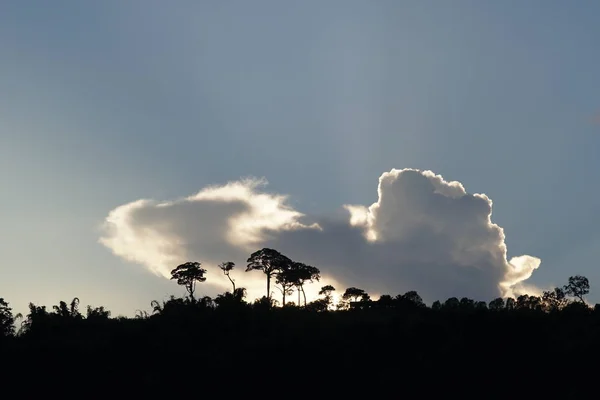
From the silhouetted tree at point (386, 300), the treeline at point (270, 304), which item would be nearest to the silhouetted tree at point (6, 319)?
the treeline at point (270, 304)

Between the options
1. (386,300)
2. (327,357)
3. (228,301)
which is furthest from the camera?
(386,300)

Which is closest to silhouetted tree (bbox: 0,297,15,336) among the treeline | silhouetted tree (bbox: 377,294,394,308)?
the treeline

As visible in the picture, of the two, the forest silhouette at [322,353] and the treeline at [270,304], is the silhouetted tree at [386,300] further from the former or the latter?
the forest silhouette at [322,353]

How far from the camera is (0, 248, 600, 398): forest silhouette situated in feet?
100

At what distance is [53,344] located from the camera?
4053 centimetres

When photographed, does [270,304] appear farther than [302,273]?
No

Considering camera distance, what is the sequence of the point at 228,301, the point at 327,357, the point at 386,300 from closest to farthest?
the point at 327,357, the point at 228,301, the point at 386,300

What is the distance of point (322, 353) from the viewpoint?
3441cm

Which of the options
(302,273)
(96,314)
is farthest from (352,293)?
(96,314)

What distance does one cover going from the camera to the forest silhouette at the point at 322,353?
100 ft

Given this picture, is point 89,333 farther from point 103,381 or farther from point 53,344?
point 103,381

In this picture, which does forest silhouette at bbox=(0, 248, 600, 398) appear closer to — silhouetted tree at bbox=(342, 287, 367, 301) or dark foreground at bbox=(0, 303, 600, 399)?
dark foreground at bbox=(0, 303, 600, 399)

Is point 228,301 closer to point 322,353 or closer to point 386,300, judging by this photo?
point 322,353

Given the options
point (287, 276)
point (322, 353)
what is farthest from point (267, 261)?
point (322, 353)
